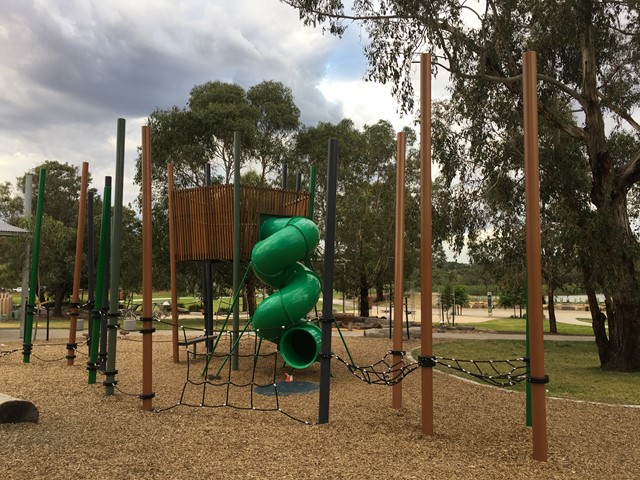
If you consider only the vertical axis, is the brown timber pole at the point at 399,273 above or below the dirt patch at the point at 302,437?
above

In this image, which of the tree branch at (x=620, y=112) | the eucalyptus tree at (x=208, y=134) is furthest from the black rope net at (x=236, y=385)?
the eucalyptus tree at (x=208, y=134)

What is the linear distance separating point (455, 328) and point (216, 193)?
1758cm

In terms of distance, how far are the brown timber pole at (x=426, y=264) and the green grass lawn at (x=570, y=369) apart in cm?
404

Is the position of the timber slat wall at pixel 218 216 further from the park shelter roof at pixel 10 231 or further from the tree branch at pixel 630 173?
the tree branch at pixel 630 173

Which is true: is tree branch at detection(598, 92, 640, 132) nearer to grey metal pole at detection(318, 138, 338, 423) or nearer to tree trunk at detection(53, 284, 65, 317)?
grey metal pole at detection(318, 138, 338, 423)

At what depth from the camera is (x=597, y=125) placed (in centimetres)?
1209

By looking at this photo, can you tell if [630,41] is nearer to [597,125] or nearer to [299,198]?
[597,125]

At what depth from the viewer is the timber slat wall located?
9.76 m

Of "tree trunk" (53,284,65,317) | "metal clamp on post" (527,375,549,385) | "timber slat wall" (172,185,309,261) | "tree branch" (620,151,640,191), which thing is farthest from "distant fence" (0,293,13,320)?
"metal clamp on post" (527,375,549,385)

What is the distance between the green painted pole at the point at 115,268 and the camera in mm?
7078

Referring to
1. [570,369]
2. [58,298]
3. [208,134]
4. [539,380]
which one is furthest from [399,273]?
[58,298]

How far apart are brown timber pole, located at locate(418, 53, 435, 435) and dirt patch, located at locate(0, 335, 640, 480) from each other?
1.33ft

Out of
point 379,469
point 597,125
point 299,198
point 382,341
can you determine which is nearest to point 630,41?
→ point 597,125

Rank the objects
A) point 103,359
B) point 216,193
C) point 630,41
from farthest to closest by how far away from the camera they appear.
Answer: point 630,41 < point 216,193 < point 103,359
